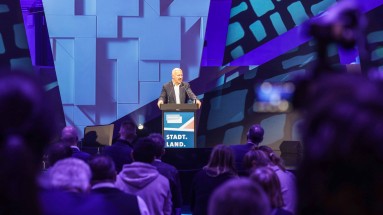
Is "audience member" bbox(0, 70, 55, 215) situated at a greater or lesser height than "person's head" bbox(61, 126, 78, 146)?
greater

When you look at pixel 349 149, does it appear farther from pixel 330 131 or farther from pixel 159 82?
pixel 159 82

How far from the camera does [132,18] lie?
911 cm

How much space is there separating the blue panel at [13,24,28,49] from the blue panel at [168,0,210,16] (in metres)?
2.19

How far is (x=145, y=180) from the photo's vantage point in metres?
3.65

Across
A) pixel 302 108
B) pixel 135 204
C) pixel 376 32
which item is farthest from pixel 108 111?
pixel 302 108

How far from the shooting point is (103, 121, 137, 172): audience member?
15.6 feet

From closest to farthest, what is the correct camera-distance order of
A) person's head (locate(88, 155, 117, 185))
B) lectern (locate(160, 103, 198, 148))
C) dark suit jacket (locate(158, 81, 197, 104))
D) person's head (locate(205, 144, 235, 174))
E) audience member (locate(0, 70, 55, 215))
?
audience member (locate(0, 70, 55, 215)), person's head (locate(88, 155, 117, 185)), person's head (locate(205, 144, 235, 174)), lectern (locate(160, 103, 198, 148)), dark suit jacket (locate(158, 81, 197, 104))

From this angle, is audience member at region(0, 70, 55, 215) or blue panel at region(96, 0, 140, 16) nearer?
audience member at region(0, 70, 55, 215)

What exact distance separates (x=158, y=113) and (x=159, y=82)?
1.53ft

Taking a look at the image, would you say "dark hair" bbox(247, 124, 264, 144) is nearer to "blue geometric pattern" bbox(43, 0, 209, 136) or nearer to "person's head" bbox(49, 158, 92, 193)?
"person's head" bbox(49, 158, 92, 193)

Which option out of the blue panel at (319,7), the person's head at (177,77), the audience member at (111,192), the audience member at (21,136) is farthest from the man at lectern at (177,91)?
the audience member at (21,136)

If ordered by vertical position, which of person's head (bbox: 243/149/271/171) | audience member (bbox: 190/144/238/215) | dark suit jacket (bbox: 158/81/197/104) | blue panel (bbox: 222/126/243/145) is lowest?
blue panel (bbox: 222/126/243/145)

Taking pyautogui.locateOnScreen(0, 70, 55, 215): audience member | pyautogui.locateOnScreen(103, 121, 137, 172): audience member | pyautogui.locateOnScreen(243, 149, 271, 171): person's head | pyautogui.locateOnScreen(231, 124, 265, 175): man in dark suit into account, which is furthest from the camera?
pyautogui.locateOnScreen(231, 124, 265, 175): man in dark suit

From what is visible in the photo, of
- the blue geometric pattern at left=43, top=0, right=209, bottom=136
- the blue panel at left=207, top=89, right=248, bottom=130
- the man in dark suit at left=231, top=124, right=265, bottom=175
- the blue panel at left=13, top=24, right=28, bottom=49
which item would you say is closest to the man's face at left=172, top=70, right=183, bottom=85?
the blue geometric pattern at left=43, top=0, right=209, bottom=136
